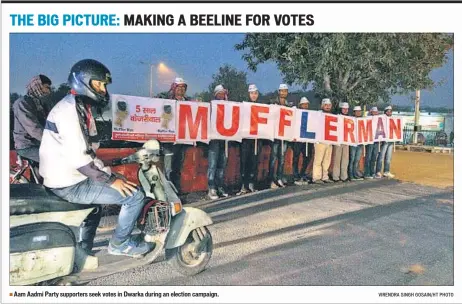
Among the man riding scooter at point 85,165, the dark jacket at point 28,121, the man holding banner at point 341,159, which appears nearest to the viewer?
the man riding scooter at point 85,165

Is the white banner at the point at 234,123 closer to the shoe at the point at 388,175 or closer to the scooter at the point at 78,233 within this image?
the scooter at the point at 78,233

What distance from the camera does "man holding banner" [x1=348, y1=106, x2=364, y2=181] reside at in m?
5.45

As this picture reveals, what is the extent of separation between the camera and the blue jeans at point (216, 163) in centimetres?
449

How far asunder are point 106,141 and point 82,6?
1287 millimetres

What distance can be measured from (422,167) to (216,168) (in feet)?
9.37

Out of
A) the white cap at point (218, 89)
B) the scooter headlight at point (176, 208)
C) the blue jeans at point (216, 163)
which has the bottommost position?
the scooter headlight at point (176, 208)

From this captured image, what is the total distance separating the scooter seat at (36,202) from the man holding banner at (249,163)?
179cm

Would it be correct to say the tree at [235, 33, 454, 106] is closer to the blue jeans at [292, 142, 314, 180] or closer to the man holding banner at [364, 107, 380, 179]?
the man holding banner at [364, 107, 380, 179]

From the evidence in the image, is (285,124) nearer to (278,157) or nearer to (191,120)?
(278,157)

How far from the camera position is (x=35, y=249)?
3.39 metres

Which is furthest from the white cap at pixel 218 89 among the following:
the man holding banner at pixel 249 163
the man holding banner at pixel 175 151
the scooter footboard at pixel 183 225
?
the scooter footboard at pixel 183 225

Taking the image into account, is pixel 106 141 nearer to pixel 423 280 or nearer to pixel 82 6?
pixel 82 6

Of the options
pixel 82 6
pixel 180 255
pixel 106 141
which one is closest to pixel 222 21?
pixel 82 6

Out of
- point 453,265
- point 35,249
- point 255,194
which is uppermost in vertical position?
point 255,194
